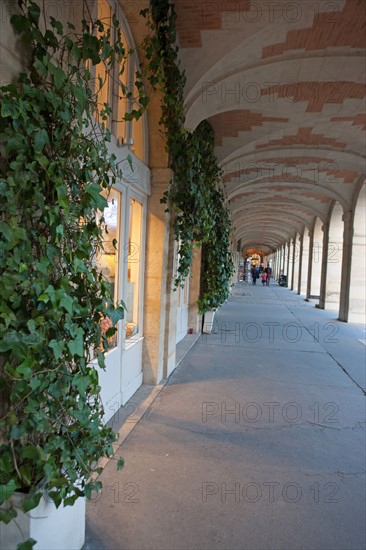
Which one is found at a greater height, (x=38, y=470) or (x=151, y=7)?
(x=151, y=7)

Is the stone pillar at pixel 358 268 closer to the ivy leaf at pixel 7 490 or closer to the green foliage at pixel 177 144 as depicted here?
the green foliage at pixel 177 144

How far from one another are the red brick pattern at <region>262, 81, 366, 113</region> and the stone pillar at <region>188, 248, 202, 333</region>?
305 cm

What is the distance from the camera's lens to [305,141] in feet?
25.0

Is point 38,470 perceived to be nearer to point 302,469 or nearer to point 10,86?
point 10,86

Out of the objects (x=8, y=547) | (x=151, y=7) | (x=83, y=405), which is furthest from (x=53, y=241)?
(x=151, y=7)

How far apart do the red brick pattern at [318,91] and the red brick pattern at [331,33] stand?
899 mm

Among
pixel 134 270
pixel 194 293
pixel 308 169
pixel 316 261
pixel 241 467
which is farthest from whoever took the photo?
pixel 316 261

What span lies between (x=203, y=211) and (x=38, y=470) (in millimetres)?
3571

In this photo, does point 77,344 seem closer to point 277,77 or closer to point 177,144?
point 177,144

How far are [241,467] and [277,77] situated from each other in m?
4.53

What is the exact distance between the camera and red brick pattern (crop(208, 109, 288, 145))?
6.07 metres

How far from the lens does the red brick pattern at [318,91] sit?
5.15 metres

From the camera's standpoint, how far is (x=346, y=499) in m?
2.35

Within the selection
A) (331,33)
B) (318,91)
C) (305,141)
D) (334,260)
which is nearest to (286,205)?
(334,260)
